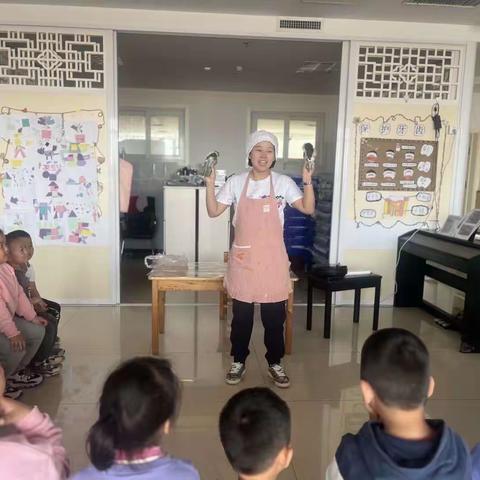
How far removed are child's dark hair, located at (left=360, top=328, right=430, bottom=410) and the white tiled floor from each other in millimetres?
1015

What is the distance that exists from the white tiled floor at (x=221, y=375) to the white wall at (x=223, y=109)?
380 cm

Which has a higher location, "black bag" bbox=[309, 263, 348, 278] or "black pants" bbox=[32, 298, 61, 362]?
"black bag" bbox=[309, 263, 348, 278]

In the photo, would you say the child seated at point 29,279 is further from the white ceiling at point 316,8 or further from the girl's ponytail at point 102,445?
the white ceiling at point 316,8

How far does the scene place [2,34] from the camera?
398 cm

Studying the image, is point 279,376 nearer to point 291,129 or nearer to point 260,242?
point 260,242

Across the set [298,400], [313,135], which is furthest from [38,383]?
[313,135]

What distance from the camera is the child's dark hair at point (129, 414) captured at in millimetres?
1063

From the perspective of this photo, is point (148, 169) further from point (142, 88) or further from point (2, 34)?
point (2, 34)

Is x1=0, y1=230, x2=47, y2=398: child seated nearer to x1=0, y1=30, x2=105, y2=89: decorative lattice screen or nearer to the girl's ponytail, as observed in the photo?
the girl's ponytail

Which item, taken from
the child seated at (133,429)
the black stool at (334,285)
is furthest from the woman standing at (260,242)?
the child seated at (133,429)

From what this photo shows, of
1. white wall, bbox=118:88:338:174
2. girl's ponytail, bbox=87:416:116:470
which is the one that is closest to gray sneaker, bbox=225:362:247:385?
girl's ponytail, bbox=87:416:116:470

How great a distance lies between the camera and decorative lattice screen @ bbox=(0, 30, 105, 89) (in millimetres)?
3994

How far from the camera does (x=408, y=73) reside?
13.8 ft

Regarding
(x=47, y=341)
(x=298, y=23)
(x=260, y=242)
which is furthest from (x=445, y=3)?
(x=47, y=341)
